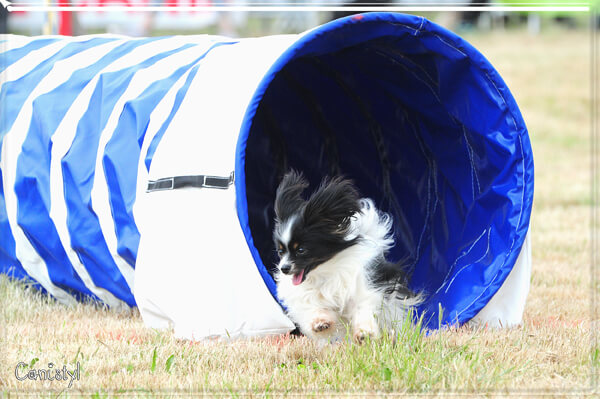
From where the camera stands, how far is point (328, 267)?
4.05m

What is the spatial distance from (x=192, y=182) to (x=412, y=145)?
2355 mm

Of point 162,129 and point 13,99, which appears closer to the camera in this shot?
point 162,129

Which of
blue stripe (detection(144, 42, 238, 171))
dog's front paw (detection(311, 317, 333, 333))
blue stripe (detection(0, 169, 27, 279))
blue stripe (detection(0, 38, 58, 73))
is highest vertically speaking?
blue stripe (detection(0, 38, 58, 73))

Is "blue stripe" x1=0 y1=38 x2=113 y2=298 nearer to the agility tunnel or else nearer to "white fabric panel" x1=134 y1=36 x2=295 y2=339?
the agility tunnel

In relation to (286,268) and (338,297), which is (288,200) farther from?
(338,297)

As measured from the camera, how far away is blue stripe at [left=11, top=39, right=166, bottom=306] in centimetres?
488

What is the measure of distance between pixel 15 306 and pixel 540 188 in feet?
27.2

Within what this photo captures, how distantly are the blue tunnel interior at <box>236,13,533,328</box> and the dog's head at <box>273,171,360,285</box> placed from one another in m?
0.18

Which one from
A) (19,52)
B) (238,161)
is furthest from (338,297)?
(19,52)

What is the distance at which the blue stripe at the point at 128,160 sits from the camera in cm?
440

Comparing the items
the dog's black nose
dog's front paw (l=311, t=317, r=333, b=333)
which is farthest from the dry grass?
the dog's black nose

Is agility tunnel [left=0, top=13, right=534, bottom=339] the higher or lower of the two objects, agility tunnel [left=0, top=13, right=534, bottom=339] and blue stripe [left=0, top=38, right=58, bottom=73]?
the lower

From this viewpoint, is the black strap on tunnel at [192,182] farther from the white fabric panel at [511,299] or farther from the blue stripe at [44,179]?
the white fabric panel at [511,299]

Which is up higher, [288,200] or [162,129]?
[162,129]
